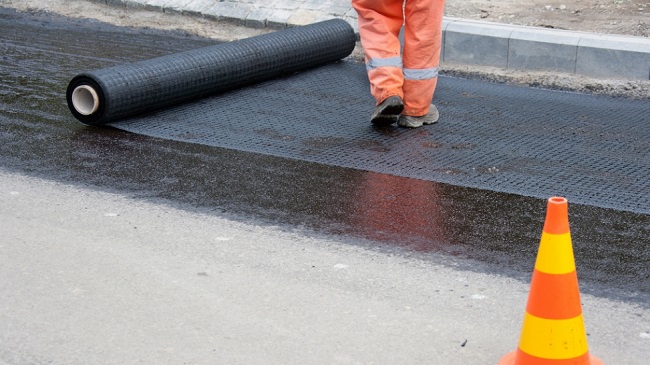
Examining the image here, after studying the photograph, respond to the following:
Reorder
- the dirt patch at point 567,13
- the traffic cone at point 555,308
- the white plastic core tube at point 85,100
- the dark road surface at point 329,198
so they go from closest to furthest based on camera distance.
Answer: the traffic cone at point 555,308
the dark road surface at point 329,198
the white plastic core tube at point 85,100
the dirt patch at point 567,13

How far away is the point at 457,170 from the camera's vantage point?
5418mm

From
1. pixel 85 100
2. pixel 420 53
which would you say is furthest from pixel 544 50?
pixel 85 100

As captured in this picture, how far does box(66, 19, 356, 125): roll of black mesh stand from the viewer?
6164 millimetres

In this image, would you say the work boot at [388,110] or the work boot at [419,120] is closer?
the work boot at [388,110]

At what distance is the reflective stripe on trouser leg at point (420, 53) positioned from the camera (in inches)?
244

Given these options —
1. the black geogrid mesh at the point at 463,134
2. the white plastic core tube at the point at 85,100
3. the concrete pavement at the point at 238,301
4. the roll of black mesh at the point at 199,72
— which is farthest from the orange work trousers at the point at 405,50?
the concrete pavement at the point at 238,301

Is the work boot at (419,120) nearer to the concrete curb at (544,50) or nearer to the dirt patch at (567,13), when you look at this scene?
the concrete curb at (544,50)

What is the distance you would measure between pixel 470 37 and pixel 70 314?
5188mm

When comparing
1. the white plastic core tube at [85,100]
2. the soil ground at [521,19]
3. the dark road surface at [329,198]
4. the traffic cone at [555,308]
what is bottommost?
the soil ground at [521,19]

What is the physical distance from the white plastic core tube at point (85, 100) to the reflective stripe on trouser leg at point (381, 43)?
1784mm

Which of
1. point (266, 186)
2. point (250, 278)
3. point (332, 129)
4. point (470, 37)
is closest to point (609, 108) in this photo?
point (470, 37)

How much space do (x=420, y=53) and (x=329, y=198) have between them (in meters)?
1.72

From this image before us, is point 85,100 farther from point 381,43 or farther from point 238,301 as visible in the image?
point 238,301

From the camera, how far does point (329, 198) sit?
4.98 meters
